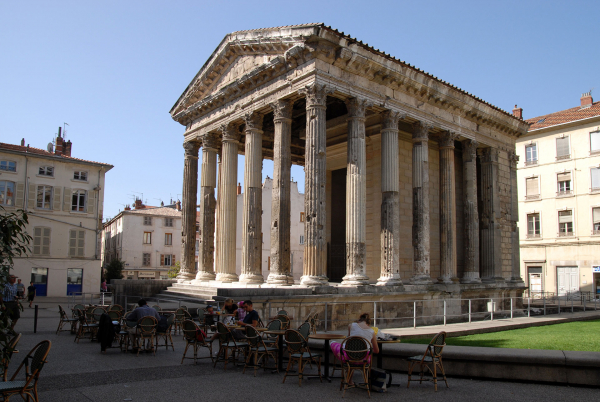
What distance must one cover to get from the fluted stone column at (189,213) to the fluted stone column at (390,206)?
7570 mm

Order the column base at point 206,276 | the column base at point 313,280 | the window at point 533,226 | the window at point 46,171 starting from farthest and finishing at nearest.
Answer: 1. the window at point 533,226
2. the window at point 46,171
3. the column base at point 206,276
4. the column base at point 313,280

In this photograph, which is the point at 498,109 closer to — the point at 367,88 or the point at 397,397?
the point at 367,88

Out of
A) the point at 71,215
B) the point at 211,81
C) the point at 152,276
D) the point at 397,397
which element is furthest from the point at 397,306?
the point at 152,276

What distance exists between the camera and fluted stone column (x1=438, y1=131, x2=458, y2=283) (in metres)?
18.3

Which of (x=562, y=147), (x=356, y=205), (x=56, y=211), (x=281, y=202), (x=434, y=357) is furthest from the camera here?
(x=56, y=211)

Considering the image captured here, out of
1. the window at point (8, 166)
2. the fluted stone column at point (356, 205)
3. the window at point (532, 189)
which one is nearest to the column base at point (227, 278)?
the fluted stone column at point (356, 205)

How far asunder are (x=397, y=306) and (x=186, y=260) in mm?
8528

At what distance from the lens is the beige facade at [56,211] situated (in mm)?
29875

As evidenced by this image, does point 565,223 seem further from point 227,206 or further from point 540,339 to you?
point 227,206

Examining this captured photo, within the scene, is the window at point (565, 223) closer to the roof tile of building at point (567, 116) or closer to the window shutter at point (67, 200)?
the roof tile of building at point (567, 116)

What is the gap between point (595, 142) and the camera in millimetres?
29266

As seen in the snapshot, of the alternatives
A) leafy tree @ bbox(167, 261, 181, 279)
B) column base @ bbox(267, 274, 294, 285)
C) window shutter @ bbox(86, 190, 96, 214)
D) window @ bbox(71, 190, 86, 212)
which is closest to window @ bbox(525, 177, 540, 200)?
column base @ bbox(267, 274, 294, 285)

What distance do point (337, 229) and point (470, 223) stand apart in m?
5.34

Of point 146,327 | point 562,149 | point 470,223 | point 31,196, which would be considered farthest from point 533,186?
point 31,196
